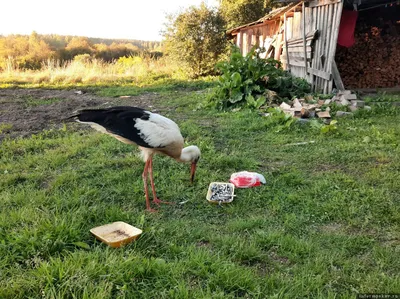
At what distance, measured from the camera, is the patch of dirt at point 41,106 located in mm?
7809

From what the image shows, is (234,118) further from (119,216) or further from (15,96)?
(15,96)

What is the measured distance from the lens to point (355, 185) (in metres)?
4.30

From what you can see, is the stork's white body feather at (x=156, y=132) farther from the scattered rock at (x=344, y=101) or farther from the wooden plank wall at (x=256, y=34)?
the wooden plank wall at (x=256, y=34)

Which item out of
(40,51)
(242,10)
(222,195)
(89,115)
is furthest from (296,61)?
(40,51)

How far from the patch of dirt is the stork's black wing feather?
3.44 m

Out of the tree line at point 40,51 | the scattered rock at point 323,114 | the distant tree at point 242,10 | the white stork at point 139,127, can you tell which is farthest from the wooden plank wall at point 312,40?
the tree line at point 40,51

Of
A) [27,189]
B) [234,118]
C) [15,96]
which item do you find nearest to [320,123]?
[234,118]

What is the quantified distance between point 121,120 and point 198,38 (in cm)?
1667

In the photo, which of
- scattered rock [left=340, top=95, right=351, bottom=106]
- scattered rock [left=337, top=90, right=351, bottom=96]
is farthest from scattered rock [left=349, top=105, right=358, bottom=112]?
scattered rock [left=337, top=90, right=351, bottom=96]

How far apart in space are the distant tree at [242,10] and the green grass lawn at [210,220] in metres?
15.9

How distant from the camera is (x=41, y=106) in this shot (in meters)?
10.6

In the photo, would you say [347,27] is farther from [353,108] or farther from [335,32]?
[353,108]

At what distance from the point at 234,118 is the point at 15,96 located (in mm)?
8945

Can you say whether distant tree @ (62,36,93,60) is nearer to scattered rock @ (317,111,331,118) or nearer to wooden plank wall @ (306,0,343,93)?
wooden plank wall @ (306,0,343,93)
